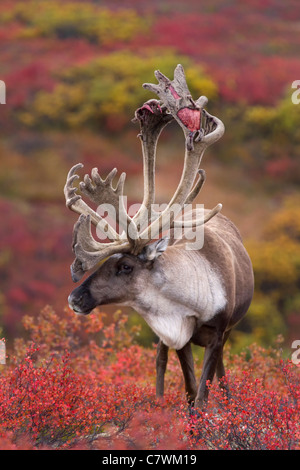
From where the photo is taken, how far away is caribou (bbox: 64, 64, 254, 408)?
5109 mm

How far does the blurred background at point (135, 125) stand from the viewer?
15.4 meters

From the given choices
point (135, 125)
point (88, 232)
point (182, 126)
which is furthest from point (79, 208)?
point (135, 125)

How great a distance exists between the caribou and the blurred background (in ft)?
18.2

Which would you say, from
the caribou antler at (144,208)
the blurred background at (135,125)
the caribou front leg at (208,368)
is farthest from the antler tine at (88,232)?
the blurred background at (135,125)

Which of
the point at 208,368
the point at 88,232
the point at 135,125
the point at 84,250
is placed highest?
the point at 135,125

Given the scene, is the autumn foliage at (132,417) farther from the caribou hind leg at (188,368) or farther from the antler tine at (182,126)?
the antler tine at (182,126)

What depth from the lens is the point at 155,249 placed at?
5137 mm

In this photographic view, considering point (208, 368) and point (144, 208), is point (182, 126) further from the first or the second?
point (208, 368)

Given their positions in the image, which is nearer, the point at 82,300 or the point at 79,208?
the point at 82,300

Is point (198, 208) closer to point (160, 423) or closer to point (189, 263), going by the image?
point (189, 263)

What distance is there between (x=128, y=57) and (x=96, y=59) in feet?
3.85

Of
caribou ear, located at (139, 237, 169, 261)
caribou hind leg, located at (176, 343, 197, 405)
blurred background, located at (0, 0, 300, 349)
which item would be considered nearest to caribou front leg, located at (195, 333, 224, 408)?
caribou hind leg, located at (176, 343, 197, 405)

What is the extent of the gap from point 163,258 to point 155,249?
0.17 meters

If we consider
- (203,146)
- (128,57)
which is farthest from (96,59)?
(203,146)
